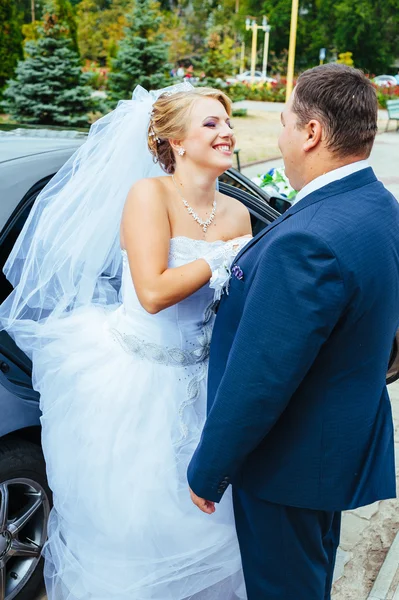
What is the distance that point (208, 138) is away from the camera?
2283 mm

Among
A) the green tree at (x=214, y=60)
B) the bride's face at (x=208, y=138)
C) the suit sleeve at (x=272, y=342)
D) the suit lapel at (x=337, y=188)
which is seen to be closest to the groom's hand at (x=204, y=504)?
the suit sleeve at (x=272, y=342)

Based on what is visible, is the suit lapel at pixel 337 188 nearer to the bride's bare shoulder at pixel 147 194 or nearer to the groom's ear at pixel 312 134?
the groom's ear at pixel 312 134

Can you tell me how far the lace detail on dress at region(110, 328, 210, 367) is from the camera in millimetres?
2352

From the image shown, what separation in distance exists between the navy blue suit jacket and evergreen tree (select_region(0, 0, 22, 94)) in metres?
20.2

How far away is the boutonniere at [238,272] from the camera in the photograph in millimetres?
1731

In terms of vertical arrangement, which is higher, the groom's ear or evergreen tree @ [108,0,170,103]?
the groom's ear

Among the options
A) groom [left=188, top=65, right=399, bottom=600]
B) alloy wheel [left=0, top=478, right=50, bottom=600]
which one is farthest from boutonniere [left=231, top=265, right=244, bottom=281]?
alloy wheel [left=0, top=478, right=50, bottom=600]

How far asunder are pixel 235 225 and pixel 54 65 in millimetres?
13026

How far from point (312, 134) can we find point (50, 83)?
539 inches

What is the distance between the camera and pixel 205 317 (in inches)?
93.9

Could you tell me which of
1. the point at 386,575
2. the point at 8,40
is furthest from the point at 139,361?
the point at 8,40

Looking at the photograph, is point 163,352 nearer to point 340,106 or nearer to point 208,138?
point 208,138

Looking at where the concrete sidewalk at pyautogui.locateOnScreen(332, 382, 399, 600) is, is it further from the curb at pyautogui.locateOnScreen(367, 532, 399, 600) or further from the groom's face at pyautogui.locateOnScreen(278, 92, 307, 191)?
the groom's face at pyautogui.locateOnScreen(278, 92, 307, 191)

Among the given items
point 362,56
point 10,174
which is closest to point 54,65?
point 10,174
